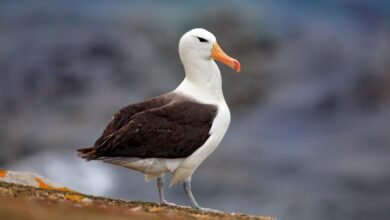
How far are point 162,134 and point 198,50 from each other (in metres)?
3.02

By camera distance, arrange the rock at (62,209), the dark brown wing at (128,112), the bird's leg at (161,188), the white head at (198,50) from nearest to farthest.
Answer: the rock at (62,209), the bird's leg at (161,188), the dark brown wing at (128,112), the white head at (198,50)

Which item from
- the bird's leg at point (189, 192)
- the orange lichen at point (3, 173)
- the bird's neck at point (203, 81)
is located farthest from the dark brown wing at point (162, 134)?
the orange lichen at point (3, 173)

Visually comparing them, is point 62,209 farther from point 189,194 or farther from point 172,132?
point 189,194

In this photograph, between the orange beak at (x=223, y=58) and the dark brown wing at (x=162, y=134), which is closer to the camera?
the dark brown wing at (x=162, y=134)

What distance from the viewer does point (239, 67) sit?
69.2ft

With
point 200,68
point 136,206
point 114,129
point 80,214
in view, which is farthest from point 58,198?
point 200,68

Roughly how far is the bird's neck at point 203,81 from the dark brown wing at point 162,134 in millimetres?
608


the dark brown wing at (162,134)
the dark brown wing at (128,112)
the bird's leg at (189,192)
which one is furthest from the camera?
the bird's leg at (189,192)

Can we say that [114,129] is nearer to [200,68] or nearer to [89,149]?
[89,149]

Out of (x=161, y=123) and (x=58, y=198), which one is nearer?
(x=58, y=198)

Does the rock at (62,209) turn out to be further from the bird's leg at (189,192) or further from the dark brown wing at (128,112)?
the dark brown wing at (128,112)

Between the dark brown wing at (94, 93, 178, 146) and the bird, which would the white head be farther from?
the dark brown wing at (94, 93, 178, 146)

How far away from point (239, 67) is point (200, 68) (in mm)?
1200

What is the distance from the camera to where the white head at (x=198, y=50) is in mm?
20516
